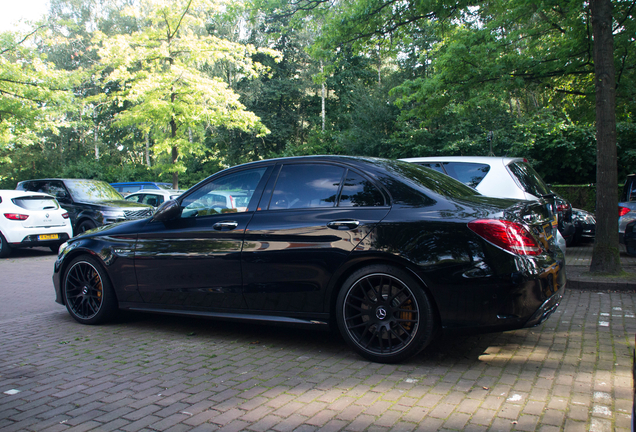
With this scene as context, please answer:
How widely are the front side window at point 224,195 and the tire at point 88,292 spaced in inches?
50.1

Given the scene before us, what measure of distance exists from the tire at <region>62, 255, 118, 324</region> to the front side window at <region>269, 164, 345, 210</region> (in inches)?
85.8

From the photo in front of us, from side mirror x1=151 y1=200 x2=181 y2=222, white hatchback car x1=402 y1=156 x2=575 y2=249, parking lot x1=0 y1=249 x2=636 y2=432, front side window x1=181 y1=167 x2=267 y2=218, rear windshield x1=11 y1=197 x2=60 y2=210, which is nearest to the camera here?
parking lot x1=0 y1=249 x2=636 y2=432

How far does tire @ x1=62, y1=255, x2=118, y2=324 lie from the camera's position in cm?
528

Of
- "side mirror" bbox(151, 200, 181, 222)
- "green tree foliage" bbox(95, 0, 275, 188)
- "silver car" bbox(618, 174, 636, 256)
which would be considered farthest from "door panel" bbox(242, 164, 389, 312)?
"green tree foliage" bbox(95, 0, 275, 188)

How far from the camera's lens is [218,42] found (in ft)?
74.1

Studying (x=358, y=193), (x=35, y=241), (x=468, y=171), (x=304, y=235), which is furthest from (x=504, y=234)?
(x=35, y=241)

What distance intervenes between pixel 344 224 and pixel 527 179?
403cm

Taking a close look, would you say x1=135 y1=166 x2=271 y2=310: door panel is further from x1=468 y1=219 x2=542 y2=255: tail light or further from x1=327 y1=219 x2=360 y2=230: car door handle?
x1=468 y1=219 x2=542 y2=255: tail light

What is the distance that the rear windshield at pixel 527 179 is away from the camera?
22.1ft

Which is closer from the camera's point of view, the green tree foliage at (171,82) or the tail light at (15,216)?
the tail light at (15,216)

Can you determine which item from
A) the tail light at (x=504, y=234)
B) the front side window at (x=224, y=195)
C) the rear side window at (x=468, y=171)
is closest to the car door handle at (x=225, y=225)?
the front side window at (x=224, y=195)

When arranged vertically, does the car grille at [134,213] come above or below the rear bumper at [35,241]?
above

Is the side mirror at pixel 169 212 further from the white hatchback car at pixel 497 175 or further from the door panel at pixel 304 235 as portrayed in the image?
the white hatchback car at pixel 497 175

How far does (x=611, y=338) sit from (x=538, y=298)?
144cm
